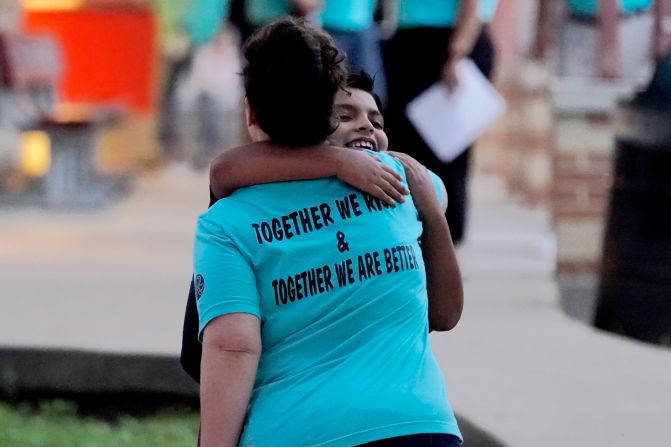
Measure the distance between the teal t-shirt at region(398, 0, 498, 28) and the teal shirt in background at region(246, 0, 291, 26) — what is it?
1.91 feet

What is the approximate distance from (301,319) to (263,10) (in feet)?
13.1

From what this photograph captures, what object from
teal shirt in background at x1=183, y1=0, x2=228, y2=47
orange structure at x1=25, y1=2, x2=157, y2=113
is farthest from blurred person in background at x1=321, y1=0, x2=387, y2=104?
orange structure at x1=25, y1=2, x2=157, y2=113

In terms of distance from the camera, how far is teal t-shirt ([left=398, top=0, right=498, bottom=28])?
5812 millimetres

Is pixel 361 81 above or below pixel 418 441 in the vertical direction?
above

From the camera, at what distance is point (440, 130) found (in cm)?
563

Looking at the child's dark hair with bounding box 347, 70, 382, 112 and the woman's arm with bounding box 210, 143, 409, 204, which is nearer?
the woman's arm with bounding box 210, 143, 409, 204

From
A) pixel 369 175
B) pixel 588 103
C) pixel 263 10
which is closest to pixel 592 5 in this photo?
pixel 588 103

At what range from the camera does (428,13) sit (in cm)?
584

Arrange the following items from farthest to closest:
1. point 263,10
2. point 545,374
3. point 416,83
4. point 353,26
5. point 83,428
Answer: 1. point 263,10
2. point 353,26
3. point 416,83
4. point 83,428
5. point 545,374

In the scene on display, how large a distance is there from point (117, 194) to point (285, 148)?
Answer: 9921 mm

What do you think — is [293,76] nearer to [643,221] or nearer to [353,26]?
[353,26]

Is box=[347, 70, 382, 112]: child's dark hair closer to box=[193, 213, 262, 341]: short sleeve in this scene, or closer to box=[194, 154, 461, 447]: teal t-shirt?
box=[194, 154, 461, 447]: teal t-shirt

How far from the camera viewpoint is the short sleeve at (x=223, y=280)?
2287 mm

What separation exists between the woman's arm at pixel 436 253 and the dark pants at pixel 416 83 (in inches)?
126
